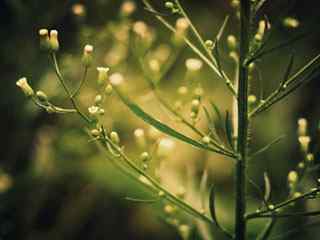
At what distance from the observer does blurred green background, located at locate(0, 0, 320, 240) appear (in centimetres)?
264

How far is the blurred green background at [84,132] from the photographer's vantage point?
2.64 metres

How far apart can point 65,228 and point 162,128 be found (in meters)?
1.67

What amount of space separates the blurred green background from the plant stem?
736mm

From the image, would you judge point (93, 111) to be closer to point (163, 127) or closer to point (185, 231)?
point (163, 127)

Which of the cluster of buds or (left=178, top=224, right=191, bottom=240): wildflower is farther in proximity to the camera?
(left=178, top=224, right=191, bottom=240): wildflower

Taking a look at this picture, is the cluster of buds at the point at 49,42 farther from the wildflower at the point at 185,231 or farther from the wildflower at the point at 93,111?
the wildflower at the point at 185,231

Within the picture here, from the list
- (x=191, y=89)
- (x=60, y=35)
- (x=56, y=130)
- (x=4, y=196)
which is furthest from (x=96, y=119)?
(x=60, y=35)

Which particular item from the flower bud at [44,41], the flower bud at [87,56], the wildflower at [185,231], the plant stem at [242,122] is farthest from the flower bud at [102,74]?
the wildflower at [185,231]

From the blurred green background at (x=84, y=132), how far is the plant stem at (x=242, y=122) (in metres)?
0.74

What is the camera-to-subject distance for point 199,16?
389 centimetres

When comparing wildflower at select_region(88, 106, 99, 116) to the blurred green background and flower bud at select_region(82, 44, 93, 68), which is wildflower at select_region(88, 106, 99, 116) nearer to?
flower bud at select_region(82, 44, 93, 68)

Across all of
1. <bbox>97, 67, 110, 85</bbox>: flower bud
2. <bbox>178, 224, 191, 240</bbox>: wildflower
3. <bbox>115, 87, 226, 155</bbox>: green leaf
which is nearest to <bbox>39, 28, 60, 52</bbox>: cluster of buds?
<bbox>97, 67, 110, 85</bbox>: flower bud

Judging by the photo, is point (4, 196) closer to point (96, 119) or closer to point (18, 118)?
point (18, 118)

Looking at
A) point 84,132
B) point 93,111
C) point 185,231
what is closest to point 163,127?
point 93,111
